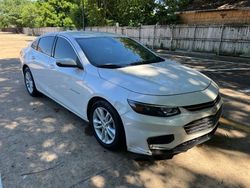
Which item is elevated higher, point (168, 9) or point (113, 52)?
point (168, 9)

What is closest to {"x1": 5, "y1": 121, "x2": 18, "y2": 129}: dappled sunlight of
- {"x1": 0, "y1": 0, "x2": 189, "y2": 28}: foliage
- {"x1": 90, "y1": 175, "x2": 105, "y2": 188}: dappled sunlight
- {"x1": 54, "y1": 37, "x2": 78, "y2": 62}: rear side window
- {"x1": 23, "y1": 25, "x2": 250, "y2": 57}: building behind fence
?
{"x1": 54, "y1": 37, "x2": 78, "y2": 62}: rear side window

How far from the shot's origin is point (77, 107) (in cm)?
427

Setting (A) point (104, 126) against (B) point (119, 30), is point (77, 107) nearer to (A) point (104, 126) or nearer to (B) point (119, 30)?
(A) point (104, 126)

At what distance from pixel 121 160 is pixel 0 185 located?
1.49 meters

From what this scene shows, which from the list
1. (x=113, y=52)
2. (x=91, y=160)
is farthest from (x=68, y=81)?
(x=91, y=160)

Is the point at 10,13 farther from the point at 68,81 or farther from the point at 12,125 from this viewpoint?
the point at 68,81

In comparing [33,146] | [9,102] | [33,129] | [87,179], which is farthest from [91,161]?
[9,102]

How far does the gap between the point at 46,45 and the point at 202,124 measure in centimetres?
370

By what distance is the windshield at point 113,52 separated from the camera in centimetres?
416

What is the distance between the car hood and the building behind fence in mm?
12697

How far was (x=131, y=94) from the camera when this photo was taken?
3.26 metres

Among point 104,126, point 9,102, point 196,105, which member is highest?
point 196,105

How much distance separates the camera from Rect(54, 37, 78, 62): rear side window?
443cm

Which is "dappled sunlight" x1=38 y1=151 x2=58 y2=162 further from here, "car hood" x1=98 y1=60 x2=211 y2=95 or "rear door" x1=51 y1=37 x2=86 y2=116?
"car hood" x1=98 y1=60 x2=211 y2=95
